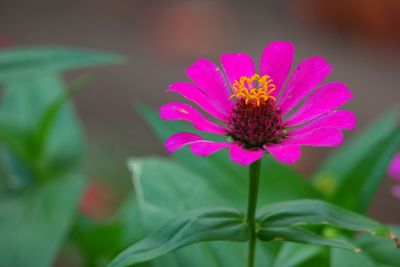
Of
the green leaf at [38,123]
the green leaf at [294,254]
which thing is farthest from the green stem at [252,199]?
the green leaf at [38,123]

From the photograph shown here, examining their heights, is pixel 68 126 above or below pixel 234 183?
above

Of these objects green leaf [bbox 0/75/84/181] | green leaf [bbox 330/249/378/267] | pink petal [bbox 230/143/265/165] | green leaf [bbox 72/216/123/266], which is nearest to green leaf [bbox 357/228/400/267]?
green leaf [bbox 330/249/378/267]

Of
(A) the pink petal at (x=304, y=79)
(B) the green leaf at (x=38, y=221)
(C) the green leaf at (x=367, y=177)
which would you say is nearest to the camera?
(A) the pink petal at (x=304, y=79)

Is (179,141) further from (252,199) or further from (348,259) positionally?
(348,259)

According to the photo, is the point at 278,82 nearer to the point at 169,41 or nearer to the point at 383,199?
the point at 383,199

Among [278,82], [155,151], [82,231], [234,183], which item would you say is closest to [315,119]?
[278,82]

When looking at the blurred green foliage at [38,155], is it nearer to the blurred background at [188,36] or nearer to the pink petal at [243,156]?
the pink petal at [243,156]
